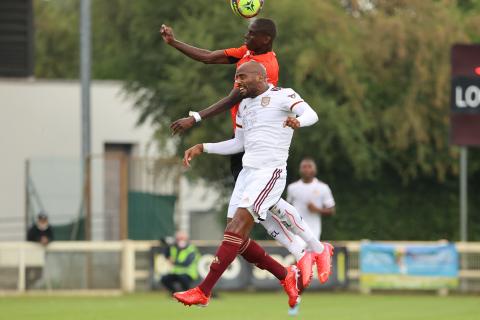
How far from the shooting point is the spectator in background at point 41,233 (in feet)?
89.3

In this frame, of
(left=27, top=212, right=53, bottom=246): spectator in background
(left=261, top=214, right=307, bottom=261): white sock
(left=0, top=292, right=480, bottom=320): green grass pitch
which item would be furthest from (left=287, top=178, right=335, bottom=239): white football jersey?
(left=27, top=212, right=53, bottom=246): spectator in background

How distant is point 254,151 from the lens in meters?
12.4

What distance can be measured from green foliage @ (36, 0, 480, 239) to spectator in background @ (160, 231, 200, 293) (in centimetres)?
411

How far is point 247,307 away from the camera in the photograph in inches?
889

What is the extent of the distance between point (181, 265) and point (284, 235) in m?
12.7

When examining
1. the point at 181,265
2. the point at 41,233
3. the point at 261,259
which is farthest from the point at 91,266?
the point at 261,259

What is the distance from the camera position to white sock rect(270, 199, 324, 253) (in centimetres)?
1273

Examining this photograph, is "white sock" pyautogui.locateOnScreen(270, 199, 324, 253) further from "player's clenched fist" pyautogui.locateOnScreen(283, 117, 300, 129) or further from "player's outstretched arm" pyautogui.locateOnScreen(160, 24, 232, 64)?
"player's outstretched arm" pyautogui.locateOnScreen(160, 24, 232, 64)

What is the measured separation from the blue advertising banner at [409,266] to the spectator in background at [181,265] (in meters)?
4.12

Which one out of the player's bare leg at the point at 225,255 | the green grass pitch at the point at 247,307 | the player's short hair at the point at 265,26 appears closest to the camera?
the player's bare leg at the point at 225,255

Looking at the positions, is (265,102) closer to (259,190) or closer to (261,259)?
(259,190)

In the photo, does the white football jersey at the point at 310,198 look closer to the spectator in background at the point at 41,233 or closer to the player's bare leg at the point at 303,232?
the player's bare leg at the point at 303,232

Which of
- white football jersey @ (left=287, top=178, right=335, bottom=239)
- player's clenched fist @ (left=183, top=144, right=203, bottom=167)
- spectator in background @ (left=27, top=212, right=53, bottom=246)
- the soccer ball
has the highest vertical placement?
the soccer ball

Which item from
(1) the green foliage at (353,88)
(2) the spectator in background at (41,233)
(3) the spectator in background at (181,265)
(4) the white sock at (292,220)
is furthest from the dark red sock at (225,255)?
(1) the green foliage at (353,88)
